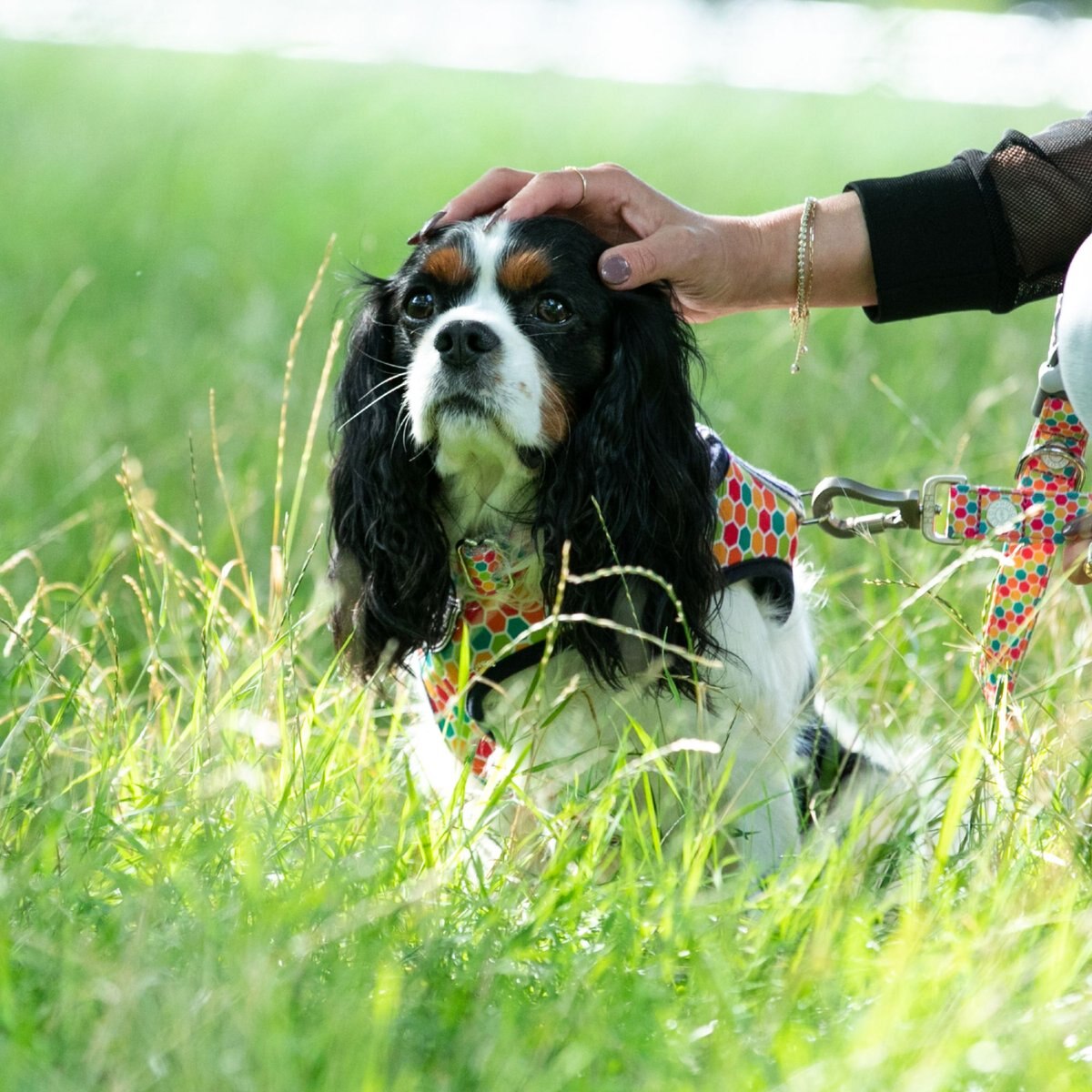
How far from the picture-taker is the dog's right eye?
8.61 ft

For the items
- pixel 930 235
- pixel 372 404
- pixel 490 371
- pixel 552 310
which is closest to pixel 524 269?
pixel 552 310

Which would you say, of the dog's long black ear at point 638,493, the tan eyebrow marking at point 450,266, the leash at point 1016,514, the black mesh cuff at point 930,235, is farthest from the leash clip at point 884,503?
the tan eyebrow marking at point 450,266

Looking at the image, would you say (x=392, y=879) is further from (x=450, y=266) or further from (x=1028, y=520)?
(x=1028, y=520)

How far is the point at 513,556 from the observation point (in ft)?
8.80

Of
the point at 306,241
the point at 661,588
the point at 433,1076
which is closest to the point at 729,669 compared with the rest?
the point at 661,588

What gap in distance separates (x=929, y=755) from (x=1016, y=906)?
1.47ft

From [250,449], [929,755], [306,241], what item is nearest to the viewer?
[929,755]

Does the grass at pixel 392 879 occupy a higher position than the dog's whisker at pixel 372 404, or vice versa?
→ the dog's whisker at pixel 372 404

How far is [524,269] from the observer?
2496mm

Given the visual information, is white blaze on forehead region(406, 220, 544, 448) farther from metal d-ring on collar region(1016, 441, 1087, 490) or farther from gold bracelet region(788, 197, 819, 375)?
metal d-ring on collar region(1016, 441, 1087, 490)

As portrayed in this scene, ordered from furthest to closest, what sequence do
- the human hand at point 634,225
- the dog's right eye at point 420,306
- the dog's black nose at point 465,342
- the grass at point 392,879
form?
the dog's right eye at point 420,306, the human hand at point 634,225, the dog's black nose at point 465,342, the grass at point 392,879

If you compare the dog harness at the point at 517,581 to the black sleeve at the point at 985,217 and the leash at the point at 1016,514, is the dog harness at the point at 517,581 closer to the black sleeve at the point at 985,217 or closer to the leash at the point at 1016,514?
the leash at the point at 1016,514

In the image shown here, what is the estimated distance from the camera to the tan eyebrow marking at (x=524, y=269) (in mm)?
2494

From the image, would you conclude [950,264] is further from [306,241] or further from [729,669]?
[306,241]
